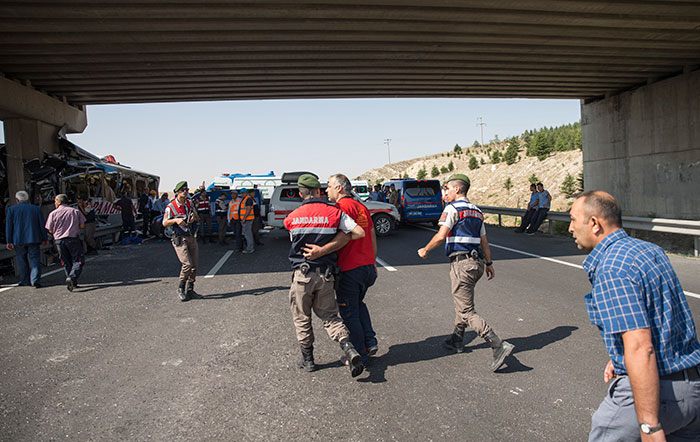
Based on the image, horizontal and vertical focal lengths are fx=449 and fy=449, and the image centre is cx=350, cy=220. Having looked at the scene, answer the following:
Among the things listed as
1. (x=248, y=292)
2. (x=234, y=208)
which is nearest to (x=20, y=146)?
(x=234, y=208)

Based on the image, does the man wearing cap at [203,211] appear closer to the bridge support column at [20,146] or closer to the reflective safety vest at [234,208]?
the reflective safety vest at [234,208]

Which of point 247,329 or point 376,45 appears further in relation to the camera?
point 376,45

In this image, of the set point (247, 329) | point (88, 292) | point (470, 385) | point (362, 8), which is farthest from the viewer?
point (362, 8)

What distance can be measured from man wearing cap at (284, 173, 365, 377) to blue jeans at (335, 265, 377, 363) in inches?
8.0

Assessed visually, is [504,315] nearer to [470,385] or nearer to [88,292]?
[470,385]

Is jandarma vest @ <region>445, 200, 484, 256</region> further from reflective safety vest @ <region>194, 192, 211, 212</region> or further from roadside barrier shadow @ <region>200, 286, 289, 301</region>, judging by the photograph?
reflective safety vest @ <region>194, 192, 211, 212</region>

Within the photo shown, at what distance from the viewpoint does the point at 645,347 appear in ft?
5.62

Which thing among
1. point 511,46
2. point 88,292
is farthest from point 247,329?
point 511,46

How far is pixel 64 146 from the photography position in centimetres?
1596

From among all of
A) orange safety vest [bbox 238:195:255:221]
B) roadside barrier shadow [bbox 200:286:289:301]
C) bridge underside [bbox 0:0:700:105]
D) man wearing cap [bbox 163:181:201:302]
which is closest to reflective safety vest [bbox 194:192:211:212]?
orange safety vest [bbox 238:195:255:221]

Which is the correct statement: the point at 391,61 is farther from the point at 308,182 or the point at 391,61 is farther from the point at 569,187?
the point at 569,187

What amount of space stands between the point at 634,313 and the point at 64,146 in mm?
18375

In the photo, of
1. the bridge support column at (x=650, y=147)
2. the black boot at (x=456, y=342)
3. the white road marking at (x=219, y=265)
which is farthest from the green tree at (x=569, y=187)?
the black boot at (x=456, y=342)

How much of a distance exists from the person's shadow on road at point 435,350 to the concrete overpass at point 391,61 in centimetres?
750
